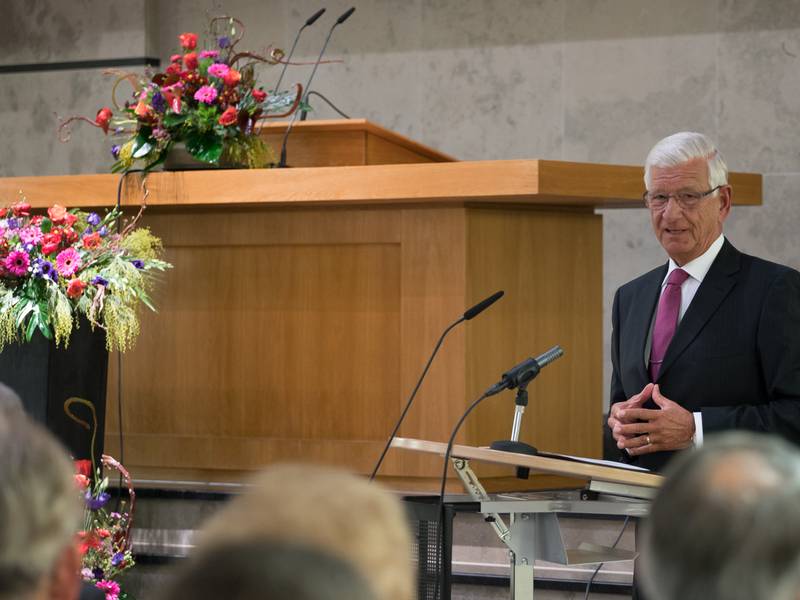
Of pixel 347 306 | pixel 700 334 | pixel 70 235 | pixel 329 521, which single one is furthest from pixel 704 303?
pixel 329 521

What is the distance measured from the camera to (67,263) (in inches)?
161

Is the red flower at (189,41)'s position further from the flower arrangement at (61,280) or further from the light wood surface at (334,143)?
the flower arrangement at (61,280)

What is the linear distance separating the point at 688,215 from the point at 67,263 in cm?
197

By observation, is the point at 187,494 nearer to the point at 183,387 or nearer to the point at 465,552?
the point at 183,387

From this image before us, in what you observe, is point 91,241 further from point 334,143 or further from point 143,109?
point 334,143

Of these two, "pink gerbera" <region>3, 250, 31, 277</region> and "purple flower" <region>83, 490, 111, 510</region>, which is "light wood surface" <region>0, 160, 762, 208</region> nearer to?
"pink gerbera" <region>3, 250, 31, 277</region>

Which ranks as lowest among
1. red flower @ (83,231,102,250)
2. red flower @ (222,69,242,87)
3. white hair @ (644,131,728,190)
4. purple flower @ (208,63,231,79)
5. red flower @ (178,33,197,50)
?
red flower @ (83,231,102,250)

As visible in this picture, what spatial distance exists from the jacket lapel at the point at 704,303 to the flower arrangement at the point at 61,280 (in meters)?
1.67

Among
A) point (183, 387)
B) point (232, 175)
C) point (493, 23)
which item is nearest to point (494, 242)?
point (232, 175)

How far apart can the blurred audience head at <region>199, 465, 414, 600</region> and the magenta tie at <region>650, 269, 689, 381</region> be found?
238cm

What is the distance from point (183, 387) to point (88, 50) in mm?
3856

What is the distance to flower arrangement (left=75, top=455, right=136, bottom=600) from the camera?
13.3 ft

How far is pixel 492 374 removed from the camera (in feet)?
15.0

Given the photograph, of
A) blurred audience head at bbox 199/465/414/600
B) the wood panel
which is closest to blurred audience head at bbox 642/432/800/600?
blurred audience head at bbox 199/465/414/600
